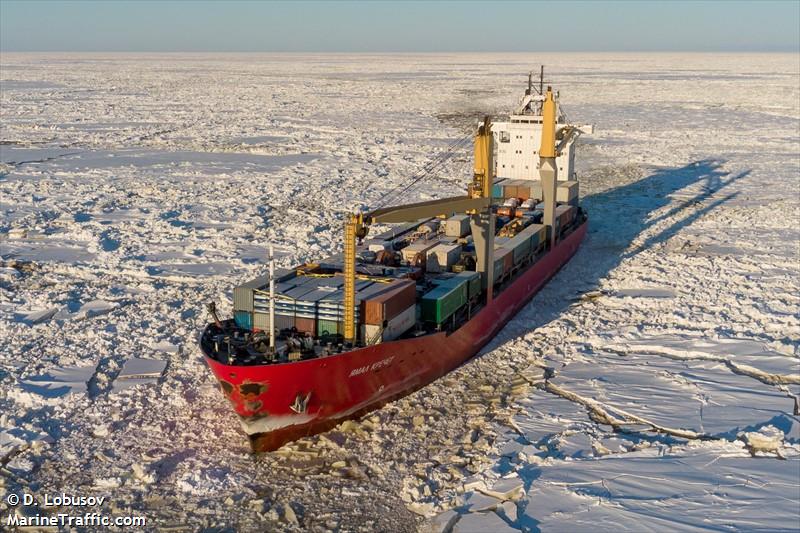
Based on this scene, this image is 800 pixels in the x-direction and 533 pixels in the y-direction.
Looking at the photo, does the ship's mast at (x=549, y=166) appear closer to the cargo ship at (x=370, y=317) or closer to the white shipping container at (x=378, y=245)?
the cargo ship at (x=370, y=317)

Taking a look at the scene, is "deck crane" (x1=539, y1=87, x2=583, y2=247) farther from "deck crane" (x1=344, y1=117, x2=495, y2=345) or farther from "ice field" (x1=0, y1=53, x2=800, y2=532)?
"deck crane" (x1=344, y1=117, x2=495, y2=345)

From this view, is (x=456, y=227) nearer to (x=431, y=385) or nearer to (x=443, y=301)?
(x=443, y=301)

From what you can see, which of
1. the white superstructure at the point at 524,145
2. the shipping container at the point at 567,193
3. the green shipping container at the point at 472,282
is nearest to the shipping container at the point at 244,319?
the green shipping container at the point at 472,282

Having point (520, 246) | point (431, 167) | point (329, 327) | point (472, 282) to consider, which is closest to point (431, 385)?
point (329, 327)

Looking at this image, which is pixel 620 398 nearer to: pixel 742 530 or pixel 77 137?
pixel 742 530

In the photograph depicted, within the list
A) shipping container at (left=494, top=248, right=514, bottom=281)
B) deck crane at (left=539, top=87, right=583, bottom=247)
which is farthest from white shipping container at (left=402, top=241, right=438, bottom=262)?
deck crane at (left=539, top=87, right=583, bottom=247)

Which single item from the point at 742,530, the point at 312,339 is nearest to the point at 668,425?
the point at 742,530
